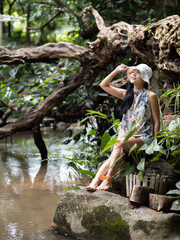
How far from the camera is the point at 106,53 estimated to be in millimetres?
4867

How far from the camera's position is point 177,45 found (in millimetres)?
3785

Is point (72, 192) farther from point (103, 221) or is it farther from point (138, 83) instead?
point (138, 83)

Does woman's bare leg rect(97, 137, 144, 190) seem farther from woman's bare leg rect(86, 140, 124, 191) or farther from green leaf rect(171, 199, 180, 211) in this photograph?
green leaf rect(171, 199, 180, 211)

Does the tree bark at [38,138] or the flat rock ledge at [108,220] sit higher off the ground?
the flat rock ledge at [108,220]

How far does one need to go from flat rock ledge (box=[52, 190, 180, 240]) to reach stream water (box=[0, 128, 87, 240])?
16 cm

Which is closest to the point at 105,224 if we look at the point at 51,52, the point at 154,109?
the point at 154,109

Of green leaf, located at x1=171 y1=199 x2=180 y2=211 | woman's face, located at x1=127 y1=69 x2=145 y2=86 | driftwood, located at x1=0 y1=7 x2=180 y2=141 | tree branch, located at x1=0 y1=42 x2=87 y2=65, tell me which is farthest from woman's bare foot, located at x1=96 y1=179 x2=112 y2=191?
tree branch, located at x1=0 y1=42 x2=87 y2=65

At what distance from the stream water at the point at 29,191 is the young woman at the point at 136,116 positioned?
535 millimetres

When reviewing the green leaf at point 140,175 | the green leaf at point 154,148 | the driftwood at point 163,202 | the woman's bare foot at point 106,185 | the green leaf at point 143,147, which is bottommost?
the woman's bare foot at point 106,185

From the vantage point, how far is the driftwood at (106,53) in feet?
13.0

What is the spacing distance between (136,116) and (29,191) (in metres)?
1.84

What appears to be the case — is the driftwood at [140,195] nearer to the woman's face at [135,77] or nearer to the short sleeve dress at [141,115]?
the short sleeve dress at [141,115]

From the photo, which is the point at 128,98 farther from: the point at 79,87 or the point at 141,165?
the point at 79,87

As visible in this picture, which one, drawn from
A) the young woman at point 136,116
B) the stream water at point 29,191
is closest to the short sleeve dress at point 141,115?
the young woman at point 136,116
